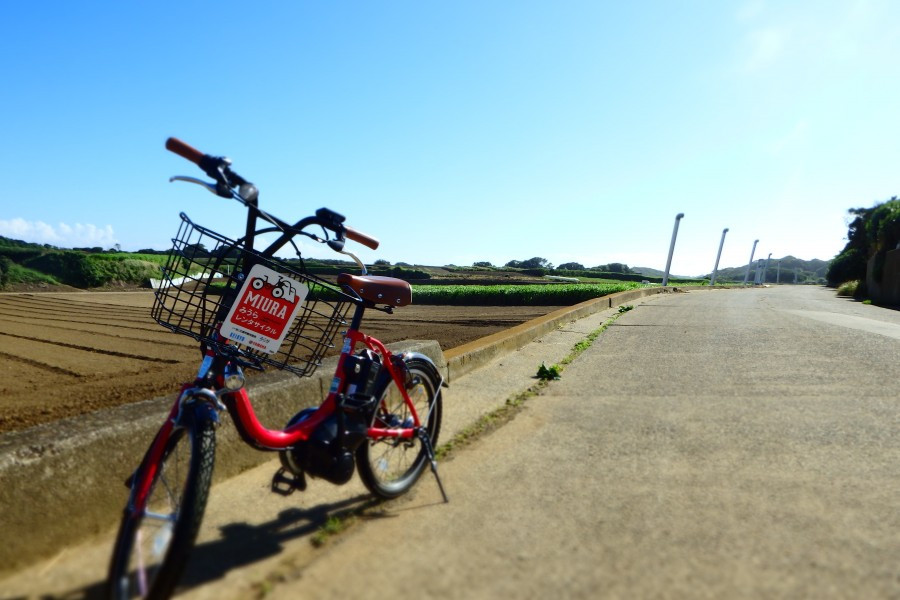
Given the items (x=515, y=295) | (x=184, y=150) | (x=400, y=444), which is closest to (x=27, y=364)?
(x=400, y=444)

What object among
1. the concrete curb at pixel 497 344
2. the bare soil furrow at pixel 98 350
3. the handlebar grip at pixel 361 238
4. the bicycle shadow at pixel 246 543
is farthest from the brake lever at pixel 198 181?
the bare soil furrow at pixel 98 350

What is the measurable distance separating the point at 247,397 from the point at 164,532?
83 cm

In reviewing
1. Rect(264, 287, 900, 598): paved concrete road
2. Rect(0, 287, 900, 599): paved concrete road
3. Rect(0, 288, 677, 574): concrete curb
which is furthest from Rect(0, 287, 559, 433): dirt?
Rect(264, 287, 900, 598): paved concrete road

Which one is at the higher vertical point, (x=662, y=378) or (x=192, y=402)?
(x=192, y=402)

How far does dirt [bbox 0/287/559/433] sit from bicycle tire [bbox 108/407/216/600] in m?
2.90

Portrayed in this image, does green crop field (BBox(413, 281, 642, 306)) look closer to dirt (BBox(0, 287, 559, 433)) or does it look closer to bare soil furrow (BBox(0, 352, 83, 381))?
dirt (BBox(0, 287, 559, 433))

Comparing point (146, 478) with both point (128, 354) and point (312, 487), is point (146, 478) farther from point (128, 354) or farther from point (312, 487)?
point (128, 354)

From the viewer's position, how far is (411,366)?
3209 millimetres

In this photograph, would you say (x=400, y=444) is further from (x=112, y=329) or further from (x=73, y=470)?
(x=112, y=329)

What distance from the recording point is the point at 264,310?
2.47 m

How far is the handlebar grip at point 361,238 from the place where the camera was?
278cm

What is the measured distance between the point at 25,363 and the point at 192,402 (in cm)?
680

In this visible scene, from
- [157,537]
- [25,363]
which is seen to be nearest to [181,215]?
[157,537]

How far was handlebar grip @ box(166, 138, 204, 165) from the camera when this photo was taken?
2.16 m
